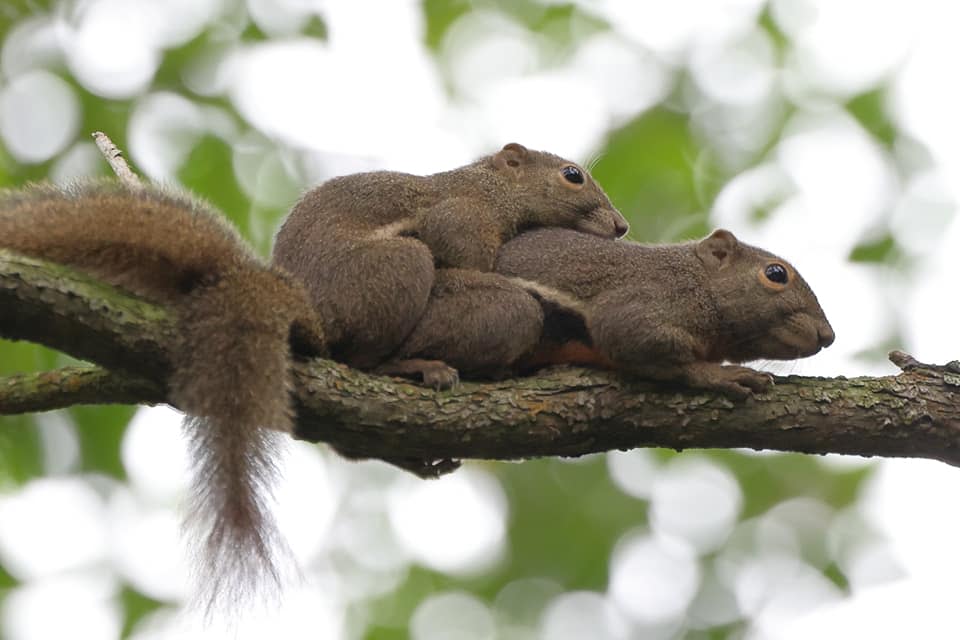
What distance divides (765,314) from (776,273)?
234 mm

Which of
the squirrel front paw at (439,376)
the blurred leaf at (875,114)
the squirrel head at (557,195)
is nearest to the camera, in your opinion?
the squirrel front paw at (439,376)

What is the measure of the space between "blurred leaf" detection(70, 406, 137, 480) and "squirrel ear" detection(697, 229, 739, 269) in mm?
4075

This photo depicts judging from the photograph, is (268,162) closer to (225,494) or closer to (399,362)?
(399,362)

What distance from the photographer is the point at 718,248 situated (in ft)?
19.4

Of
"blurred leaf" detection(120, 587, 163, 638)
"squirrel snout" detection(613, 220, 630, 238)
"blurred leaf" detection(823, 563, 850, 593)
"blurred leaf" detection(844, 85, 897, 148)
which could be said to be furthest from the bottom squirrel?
"blurred leaf" detection(823, 563, 850, 593)

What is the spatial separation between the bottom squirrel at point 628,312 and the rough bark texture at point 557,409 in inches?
6.3

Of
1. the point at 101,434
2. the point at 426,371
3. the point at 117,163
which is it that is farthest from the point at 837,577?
the point at 117,163

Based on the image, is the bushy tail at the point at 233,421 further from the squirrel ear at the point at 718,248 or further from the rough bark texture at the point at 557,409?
the squirrel ear at the point at 718,248

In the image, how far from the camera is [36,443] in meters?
7.81

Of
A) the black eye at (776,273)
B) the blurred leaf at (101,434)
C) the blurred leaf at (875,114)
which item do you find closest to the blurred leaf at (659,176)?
the blurred leaf at (875,114)

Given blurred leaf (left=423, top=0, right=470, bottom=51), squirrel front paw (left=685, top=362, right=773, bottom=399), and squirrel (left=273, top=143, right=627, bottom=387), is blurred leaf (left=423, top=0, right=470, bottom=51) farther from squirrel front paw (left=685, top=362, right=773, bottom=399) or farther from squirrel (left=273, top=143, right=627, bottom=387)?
squirrel front paw (left=685, top=362, right=773, bottom=399)

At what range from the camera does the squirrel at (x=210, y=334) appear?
416 cm

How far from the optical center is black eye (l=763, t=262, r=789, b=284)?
226 inches

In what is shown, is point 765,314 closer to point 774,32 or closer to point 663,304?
point 663,304
